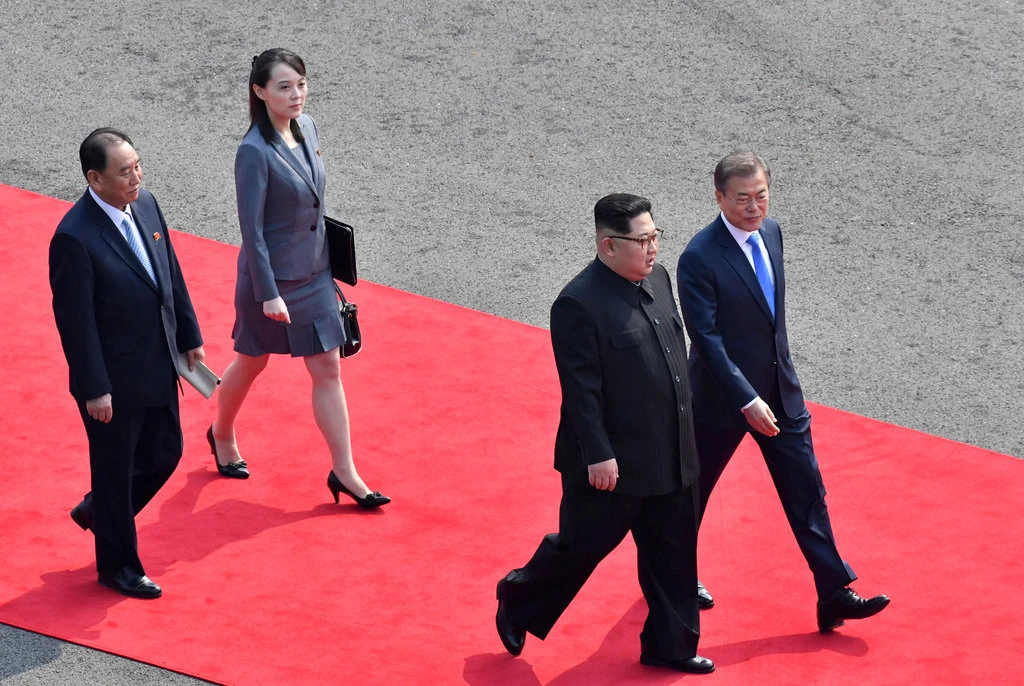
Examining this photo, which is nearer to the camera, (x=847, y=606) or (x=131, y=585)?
(x=847, y=606)

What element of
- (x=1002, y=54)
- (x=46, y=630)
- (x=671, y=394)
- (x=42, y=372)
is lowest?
(x=46, y=630)

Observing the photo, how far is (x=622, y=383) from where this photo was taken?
504 cm

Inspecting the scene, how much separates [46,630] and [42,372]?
2.29 m

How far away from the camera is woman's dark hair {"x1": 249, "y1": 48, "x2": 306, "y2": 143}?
5.96m

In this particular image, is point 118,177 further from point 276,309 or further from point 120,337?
point 276,309

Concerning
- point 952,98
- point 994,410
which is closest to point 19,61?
point 952,98

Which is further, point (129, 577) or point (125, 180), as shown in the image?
point (129, 577)

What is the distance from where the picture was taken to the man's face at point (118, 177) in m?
5.31

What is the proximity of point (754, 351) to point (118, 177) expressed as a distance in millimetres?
2528

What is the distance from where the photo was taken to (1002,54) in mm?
10781

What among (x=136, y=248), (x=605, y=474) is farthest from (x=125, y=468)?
(x=605, y=474)

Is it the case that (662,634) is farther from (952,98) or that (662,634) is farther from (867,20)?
(867,20)

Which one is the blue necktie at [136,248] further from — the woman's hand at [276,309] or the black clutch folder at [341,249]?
the black clutch folder at [341,249]

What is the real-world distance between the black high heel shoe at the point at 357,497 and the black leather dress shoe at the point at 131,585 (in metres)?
1.01
